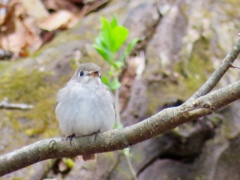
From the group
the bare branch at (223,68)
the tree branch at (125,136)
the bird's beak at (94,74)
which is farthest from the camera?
the bird's beak at (94,74)

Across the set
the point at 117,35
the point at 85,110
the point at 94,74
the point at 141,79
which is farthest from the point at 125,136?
the point at 141,79

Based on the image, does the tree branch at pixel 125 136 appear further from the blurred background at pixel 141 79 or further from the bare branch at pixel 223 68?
the blurred background at pixel 141 79

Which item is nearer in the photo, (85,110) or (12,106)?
(85,110)

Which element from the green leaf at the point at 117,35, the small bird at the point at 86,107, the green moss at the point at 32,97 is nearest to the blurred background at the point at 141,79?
the green moss at the point at 32,97

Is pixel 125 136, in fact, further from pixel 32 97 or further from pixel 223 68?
pixel 32 97

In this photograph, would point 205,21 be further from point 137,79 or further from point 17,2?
point 17,2

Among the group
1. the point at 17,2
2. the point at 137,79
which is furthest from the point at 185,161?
the point at 17,2
